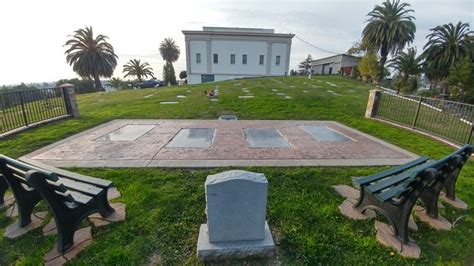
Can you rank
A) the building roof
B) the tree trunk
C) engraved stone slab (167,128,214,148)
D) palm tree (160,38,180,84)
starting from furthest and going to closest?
palm tree (160,38,180,84) < the building roof < the tree trunk < engraved stone slab (167,128,214,148)

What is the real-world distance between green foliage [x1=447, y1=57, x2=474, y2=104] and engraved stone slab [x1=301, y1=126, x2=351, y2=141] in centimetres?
1808

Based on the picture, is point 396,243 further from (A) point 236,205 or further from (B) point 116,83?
(B) point 116,83

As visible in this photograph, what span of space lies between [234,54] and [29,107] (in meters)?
39.6

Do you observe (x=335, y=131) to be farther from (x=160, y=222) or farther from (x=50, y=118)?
(x=50, y=118)

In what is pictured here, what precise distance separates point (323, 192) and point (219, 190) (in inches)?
80.3

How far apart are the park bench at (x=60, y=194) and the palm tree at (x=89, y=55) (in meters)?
33.9

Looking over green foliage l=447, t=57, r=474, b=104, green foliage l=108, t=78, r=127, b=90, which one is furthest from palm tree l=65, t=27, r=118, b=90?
green foliage l=447, t=57, r=474, b=104

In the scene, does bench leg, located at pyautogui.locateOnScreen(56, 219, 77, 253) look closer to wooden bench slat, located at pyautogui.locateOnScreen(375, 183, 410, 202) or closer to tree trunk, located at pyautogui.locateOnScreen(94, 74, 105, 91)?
wooden bench slat, located at pyautogui.locateOnScreen(375, 183, 410, 202)

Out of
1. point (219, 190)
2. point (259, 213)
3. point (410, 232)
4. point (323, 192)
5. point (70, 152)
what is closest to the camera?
point (219, 190)

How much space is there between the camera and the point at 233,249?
2211mm

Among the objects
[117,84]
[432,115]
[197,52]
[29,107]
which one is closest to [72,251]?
[29,107]

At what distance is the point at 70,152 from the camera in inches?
193

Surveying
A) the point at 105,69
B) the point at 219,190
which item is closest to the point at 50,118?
the point at 219,190

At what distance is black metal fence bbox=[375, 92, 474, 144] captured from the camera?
611 cm
